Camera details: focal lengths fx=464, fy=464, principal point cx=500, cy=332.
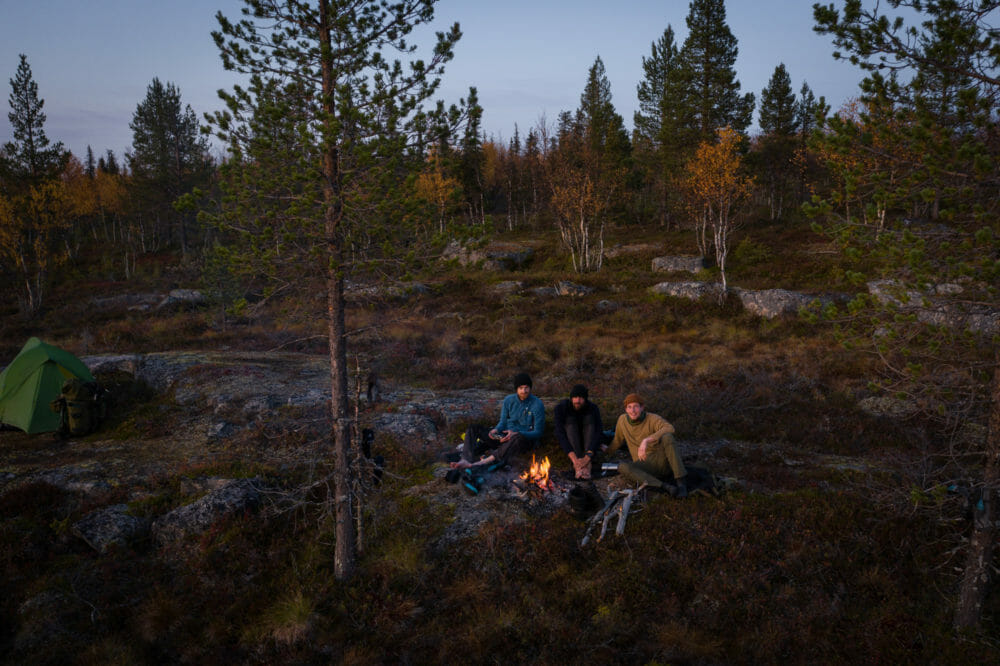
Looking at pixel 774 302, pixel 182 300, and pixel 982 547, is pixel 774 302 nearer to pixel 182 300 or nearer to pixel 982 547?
pixel 982 547

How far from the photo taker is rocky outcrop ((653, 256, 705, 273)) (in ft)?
97.0

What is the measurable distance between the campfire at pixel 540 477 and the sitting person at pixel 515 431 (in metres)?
0.75

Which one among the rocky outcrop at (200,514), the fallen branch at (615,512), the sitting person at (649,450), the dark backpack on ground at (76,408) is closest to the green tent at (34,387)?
the dark backpack on ground at (76,408)

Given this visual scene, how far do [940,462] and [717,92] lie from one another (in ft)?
113

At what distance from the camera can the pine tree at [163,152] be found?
4266 centimetres

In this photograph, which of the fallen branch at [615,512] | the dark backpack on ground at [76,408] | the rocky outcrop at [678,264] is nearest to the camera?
the fallen branch at [615,512]

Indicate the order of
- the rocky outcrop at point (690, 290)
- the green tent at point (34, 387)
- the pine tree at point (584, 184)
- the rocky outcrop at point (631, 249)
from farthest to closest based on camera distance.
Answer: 1. the rocky outcrop at point (631, 249)
2. the pine tree at point (584, 184)
3. the rocky outcrop at point (690, 290)
4. the green tent at point (34, 387)

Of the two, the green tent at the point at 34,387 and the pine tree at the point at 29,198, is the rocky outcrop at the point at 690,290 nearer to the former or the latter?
the green tent at the point at 34,387

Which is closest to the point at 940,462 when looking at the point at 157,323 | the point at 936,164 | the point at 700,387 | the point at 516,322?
the point at 700,387

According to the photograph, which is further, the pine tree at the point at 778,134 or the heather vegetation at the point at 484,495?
the pine tree at the point at 778,134

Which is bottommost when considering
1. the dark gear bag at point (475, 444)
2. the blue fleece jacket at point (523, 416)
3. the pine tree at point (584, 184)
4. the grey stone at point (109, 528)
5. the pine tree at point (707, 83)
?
the grey stone at point (109, 528)

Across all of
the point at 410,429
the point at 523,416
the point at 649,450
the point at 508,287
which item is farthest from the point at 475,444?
the point at 508,287

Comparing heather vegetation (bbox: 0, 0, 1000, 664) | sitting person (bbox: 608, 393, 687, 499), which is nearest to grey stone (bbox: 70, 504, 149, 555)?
heather vegetation (bbox: 0, 0, 1000, 664)

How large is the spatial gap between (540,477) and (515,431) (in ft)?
3.75
